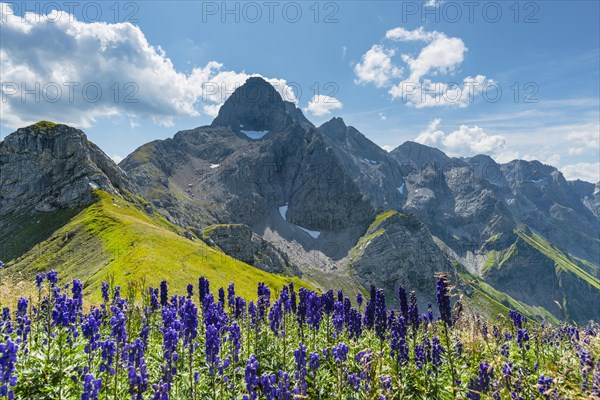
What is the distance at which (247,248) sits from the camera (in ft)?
559

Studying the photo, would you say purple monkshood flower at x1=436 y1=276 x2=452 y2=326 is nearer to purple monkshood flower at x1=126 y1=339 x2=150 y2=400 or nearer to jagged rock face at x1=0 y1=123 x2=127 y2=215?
purple monkshood flower at x1=126 y1=339 x2=150 y2=400

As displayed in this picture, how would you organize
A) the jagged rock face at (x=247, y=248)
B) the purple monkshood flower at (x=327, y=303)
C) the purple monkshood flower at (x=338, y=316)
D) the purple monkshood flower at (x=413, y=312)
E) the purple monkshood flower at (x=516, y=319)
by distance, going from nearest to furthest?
the purple monkshood flower at (x=413, y=312) < the purple monkshood flower at (x=338, y=316) < the purple monkshood flower at (x=327, y=303) < the purple monkshood flower at (x=516, y=319) < the jagged rock face at (x=247, y=248)

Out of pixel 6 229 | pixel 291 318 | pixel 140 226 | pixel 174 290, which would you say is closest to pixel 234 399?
pixel 291 318

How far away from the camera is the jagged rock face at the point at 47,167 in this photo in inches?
4657

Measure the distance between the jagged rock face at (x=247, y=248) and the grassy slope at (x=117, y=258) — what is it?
233 feet

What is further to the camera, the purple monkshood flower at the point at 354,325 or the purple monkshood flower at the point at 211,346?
the purple monkshood flower at the point at 354,325

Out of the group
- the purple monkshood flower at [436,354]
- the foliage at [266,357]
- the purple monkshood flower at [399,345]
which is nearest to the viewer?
the foliage at [266,357]

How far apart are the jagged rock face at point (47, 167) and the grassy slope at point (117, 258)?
23.9 metres

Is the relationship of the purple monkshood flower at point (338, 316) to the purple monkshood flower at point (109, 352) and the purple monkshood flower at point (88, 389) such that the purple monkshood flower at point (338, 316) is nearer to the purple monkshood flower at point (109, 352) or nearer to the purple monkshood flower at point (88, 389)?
the purple monkshood flower at point (109, 352)

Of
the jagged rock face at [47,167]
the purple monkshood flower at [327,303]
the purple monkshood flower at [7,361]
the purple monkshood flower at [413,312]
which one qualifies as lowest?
the purple monkshood flower at [327,303]

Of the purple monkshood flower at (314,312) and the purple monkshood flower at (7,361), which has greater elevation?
the purple monkshood flower at (7,361)

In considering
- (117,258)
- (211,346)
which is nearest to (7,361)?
(211,346)

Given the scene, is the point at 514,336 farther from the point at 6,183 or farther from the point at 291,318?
the point at 6,183

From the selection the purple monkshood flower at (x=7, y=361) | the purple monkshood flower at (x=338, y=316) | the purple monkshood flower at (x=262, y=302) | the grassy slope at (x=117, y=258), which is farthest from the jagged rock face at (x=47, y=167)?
the purple monkshood flower at (x=7, y=361)
